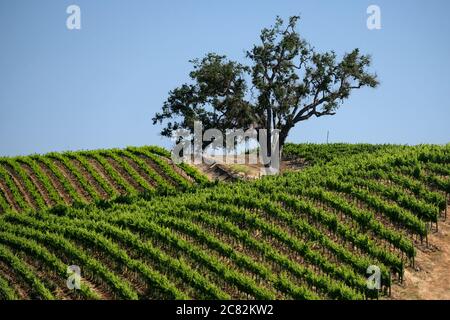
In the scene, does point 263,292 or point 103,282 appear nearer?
point 263,292

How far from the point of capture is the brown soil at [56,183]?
34.2m

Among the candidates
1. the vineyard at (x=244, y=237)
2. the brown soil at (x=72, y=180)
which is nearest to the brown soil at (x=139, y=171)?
the vineyard at (x=244, y=237)

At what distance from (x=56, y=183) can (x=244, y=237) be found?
1816 cm

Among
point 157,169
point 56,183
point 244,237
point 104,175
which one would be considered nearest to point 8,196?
point 56,183

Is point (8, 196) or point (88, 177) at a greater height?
point (88, 177)

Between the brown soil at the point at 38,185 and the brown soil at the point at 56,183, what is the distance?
0.68 m

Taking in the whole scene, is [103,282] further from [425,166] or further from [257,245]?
[425,166]

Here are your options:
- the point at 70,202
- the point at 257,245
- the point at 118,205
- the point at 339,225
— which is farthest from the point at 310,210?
the point at 70,202

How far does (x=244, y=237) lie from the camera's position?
22.5 meters

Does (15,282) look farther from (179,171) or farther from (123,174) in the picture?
(179,171)

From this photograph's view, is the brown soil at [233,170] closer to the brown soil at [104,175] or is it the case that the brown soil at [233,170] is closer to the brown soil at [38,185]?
the brown soil at [104,175]
